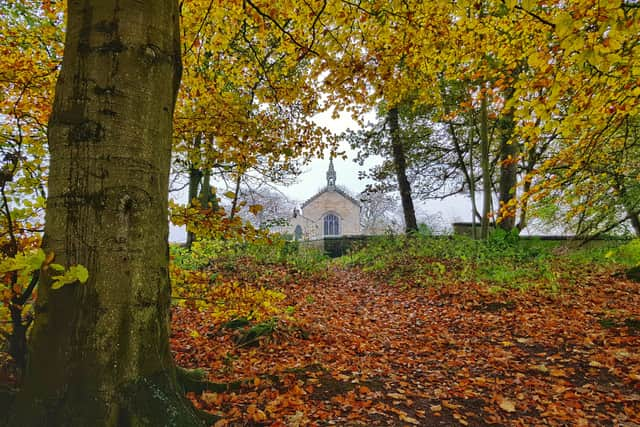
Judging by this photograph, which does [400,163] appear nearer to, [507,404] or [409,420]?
[507,404]

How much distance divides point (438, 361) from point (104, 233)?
3.59 meters

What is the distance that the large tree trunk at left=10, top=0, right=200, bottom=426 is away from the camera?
1514mm

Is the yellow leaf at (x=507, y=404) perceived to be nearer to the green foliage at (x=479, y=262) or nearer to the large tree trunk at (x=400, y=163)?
the green foliage at (x=479, y=262)

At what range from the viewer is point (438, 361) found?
12.5 feet

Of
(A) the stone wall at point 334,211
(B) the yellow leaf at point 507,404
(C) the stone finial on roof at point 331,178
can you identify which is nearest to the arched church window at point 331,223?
(A) the stone wall at point 334,211

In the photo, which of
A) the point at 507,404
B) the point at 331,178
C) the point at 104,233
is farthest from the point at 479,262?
the point at 331,178

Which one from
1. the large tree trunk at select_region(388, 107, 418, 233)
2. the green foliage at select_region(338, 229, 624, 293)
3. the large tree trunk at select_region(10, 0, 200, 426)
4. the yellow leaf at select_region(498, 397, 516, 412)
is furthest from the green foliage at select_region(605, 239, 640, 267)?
the large tree trunk at select_region(10, 0, 200, 426)

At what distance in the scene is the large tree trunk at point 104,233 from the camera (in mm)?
1514

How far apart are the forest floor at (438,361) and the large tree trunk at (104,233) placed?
839 mm

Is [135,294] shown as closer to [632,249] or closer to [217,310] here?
[217,310]

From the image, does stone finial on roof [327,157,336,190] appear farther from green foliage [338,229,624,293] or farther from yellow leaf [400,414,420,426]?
yellow leaf [400,414,420,426]

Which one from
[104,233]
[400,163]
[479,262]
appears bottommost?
[479,262]

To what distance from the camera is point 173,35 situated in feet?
6.06

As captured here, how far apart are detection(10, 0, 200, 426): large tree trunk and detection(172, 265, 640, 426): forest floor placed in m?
0.84
